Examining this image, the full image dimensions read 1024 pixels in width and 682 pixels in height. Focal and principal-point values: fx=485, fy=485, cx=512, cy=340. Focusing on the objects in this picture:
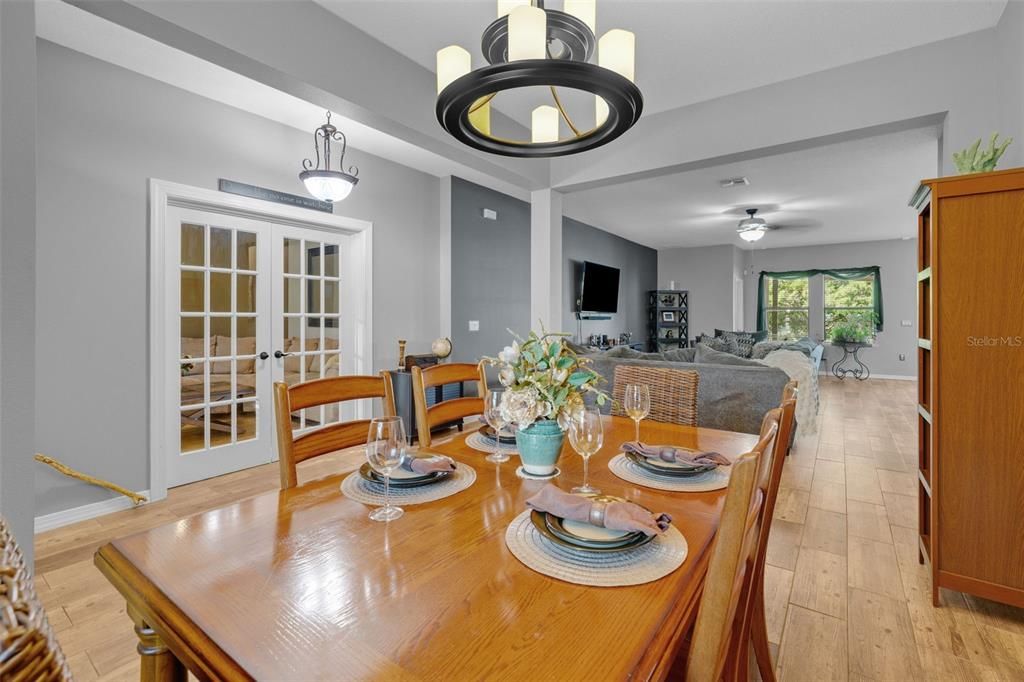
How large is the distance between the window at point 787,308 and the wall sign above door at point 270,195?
878 cm

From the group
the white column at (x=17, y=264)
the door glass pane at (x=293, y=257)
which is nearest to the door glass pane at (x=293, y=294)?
the door glass pane at (x=293, y=257)

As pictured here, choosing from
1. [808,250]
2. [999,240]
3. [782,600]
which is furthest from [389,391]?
[808,250]

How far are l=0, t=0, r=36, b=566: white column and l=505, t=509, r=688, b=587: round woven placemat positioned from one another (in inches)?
66.1

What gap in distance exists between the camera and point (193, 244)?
3.34m

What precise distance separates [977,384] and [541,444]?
5.64 ft

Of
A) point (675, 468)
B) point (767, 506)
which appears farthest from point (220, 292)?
point (767, 506)

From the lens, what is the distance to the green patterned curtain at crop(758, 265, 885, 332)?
8820 mm

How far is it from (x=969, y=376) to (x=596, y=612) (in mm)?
1935

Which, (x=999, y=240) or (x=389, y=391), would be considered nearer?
(x=389, y=391)

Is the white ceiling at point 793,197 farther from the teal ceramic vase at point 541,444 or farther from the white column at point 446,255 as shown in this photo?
the teal ceramic vase at point 541,444

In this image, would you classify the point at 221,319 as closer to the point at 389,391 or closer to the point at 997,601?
the point at 389,391

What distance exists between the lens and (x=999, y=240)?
1.73m

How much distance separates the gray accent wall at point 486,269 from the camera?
5004 mm

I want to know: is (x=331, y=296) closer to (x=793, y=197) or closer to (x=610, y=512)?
(x=610, y=512)
